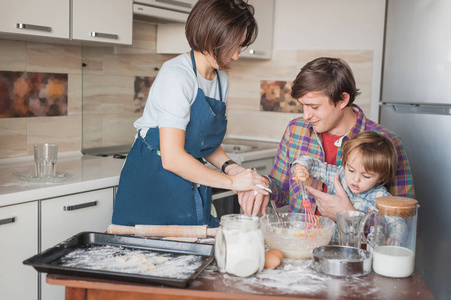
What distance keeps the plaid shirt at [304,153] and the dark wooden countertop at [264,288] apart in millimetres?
631

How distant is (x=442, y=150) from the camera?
2.08 meters

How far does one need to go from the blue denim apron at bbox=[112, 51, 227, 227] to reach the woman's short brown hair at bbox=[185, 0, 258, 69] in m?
0.21

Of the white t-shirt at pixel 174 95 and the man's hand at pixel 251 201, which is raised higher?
the white t-shirt at pixel 174 95

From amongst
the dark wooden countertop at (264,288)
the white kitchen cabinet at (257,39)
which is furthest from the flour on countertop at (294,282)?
the white kitchen cabinet at (257,39)

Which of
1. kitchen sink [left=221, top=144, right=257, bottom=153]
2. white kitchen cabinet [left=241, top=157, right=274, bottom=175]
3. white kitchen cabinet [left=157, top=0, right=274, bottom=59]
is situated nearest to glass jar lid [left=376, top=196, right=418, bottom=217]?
white kitchen cabinet [left=241, top=157, right=274, bottom=175]

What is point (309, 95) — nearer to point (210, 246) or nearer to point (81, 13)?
point (210, 246)

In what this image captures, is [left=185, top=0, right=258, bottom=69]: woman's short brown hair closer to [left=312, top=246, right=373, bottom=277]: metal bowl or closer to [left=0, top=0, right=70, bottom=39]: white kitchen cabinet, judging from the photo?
[left=312, top=246, right=373, bottom=277]: metal bowl

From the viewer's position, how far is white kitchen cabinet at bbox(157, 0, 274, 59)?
134 inches

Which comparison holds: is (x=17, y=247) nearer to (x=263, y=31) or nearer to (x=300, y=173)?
(x=300, y=173)

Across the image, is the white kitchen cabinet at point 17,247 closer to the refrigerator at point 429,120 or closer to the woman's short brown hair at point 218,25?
the woman's short brown hair at point 218,25

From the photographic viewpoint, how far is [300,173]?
1.74 metres

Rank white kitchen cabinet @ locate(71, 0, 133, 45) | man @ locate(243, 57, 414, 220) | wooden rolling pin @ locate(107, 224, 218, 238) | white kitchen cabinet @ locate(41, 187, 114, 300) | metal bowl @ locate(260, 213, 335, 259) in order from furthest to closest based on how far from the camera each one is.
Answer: white kitchen cabinet @ locate(71, 0, 133, 45) < white kitchen cabinet @ locate(41, 187, 114, 300) < man @ locate(243, 57, 414, 220) < wooden rolling pin @ locate(107, 224, 218, 238) < metal bowl @ locate(260, 213, 335, 259)

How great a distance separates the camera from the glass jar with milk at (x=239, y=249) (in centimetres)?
124

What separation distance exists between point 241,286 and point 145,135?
2.73 feet
